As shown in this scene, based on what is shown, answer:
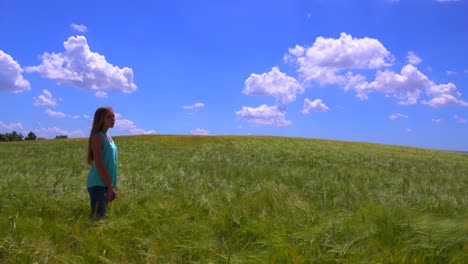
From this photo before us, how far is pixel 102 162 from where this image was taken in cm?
511

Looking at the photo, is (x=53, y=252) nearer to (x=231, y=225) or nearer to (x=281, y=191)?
(x=231, y=225)

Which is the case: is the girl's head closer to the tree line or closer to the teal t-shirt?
the teal t-shirt

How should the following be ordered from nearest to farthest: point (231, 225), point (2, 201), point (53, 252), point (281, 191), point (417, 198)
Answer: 1. point (53, 252)
2. point (231, 225)
3. point (2, 201)
4. point (281, 191)
5. point (417, 198)

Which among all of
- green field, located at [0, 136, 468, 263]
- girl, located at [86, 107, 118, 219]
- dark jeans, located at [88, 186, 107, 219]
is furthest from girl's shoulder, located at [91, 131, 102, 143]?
green field, located at [0, 136, 468, 263]

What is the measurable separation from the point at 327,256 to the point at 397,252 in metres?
0.65

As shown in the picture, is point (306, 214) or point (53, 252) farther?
point (306, 214)

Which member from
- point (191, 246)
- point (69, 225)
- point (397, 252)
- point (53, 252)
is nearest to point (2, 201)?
point (69, 225)

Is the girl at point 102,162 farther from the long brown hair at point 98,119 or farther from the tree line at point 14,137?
the tree line at point 14,137

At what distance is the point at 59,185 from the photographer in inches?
288

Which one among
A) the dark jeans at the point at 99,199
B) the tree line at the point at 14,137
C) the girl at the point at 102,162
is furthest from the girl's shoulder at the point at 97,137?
the tree line at the point at 14,137

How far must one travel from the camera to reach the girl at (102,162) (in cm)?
513

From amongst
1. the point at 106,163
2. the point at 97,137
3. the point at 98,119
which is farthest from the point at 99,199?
the point at 98,119

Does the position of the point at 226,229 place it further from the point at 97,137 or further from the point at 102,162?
the point at 97,137

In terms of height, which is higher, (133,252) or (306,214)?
(306,214)
